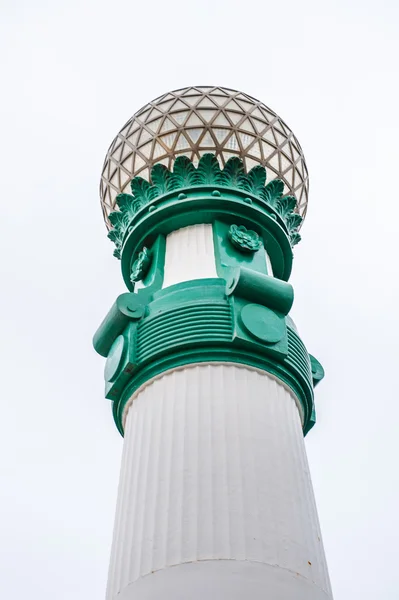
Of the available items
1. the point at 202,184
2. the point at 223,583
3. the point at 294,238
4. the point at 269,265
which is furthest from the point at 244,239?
the point at 223,583

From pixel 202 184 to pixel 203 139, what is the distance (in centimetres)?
81

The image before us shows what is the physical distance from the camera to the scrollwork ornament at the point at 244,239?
407 inches

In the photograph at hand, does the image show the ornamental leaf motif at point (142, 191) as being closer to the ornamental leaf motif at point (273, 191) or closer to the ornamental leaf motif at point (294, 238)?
the ornamental leaf motif at point (273, 191)

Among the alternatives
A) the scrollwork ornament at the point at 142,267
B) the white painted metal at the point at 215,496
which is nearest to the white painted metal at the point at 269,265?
the scrollwork ornament at the point at 142,267

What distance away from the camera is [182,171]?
11.0m

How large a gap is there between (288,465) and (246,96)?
6.82 metres

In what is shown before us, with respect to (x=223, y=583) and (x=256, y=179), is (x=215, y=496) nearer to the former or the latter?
(x=223, y=583)

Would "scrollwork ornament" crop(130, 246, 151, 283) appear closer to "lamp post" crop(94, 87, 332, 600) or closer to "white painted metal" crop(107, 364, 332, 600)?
"lamp post" crop(94, 87, 332, 600)

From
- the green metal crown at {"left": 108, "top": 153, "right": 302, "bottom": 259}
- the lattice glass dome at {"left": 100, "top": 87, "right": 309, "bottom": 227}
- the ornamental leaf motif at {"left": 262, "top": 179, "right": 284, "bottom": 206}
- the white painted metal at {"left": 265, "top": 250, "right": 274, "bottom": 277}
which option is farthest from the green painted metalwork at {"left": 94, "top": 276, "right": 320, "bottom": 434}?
the lattice glass dome at {"left": 100, "top": 87, "right": 309, "bottom": 227}

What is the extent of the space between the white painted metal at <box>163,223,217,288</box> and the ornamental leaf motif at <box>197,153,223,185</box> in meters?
0.79

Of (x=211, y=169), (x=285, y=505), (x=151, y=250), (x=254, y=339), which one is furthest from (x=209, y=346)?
(x=211, y=169)

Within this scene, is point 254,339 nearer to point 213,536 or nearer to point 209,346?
point 209,346

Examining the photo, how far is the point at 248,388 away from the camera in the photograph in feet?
27.6

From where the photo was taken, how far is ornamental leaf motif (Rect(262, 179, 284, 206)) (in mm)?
11297
